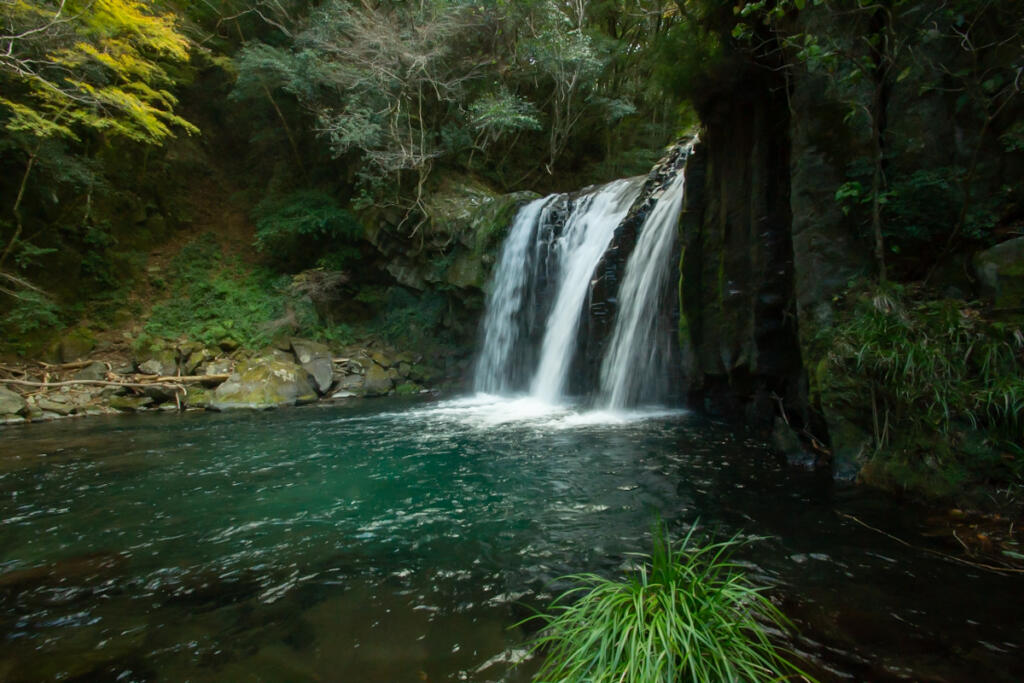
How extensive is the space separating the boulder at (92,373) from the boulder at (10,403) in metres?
1.49

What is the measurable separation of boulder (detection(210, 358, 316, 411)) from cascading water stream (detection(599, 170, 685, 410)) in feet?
→ 26.4

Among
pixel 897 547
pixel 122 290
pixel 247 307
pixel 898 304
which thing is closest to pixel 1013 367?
pixel 898 304

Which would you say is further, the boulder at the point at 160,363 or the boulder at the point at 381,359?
the boulder at the point at 381,359

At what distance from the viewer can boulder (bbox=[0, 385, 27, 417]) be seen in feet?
31.7

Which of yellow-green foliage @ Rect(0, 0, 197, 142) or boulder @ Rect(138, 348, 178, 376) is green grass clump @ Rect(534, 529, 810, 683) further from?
boulder @ Rect(138, 348, 178, 376)

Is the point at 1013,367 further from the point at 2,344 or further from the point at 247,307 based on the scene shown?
the point at 2,344

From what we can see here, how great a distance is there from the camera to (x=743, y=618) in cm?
200

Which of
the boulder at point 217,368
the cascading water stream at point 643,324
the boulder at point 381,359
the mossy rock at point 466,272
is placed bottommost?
the boulder at point 217,368

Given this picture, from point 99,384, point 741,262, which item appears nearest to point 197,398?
point 99,384

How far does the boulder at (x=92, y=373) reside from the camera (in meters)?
11.5

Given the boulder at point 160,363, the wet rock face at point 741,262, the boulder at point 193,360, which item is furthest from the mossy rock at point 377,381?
the wet rock face at point 741,262

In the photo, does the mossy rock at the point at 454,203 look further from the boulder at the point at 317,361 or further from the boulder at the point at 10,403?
the boulder at the point at 10,403

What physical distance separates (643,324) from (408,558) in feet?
19.9

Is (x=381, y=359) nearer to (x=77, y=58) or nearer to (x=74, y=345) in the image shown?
(x=74, y=345)
